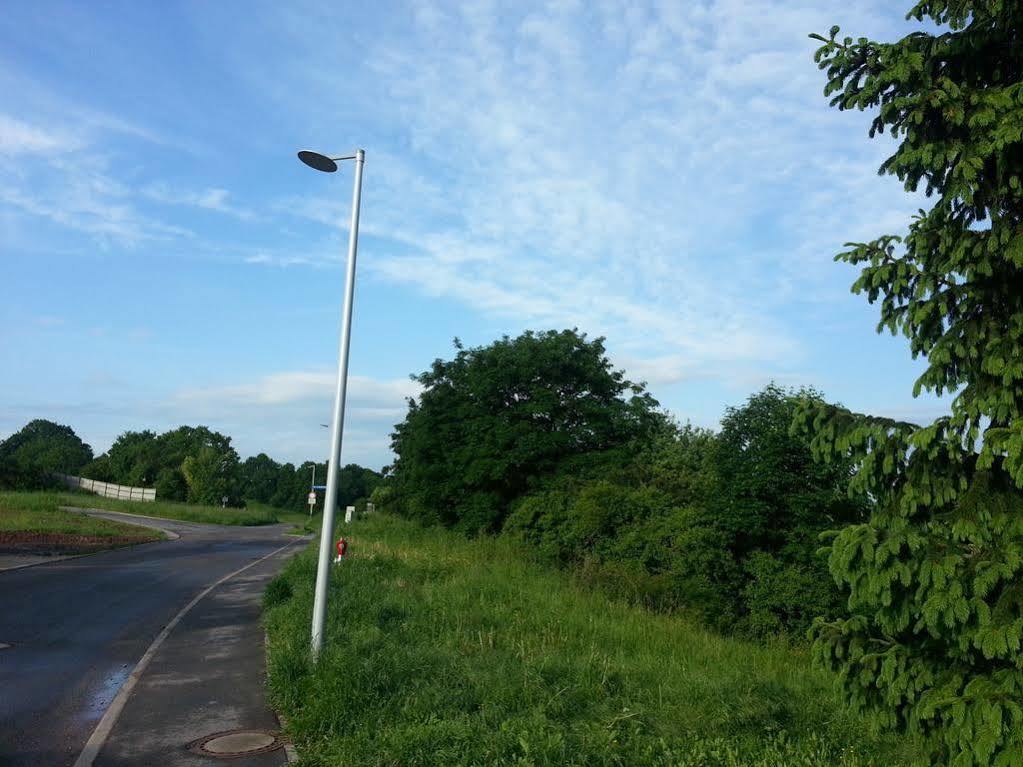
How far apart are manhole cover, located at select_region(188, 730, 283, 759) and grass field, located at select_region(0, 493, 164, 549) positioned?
24.2 metres

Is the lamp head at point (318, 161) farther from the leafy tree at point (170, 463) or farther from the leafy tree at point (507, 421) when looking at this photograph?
the leafy tree at point (170, 463)

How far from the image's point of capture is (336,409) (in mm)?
10133

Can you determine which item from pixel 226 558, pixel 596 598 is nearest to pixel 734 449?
pixel 596 598

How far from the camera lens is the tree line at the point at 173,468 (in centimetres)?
8244

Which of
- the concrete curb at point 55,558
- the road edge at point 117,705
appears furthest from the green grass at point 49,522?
the road edge at point 117,705

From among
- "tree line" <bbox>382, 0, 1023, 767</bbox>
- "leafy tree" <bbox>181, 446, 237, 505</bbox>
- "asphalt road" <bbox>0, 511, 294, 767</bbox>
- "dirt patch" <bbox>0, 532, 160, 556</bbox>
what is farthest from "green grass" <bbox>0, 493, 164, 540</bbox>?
"leafy tree" <bbox>181, 446, 237, 505</bbox>

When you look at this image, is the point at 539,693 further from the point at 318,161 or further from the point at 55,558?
the point at 55,558

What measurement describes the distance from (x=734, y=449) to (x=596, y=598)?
6.09 m

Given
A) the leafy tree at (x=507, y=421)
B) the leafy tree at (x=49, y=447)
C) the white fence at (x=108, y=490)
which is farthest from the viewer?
the leafy tree at (x=49, y=447)

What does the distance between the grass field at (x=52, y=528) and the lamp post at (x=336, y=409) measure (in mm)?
22814

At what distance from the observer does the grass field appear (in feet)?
94.9

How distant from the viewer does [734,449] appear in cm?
1906

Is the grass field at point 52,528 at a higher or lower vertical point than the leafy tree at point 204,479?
lower

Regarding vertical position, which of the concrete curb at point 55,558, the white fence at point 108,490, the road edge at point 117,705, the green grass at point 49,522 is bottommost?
the road edge at point 117,705
